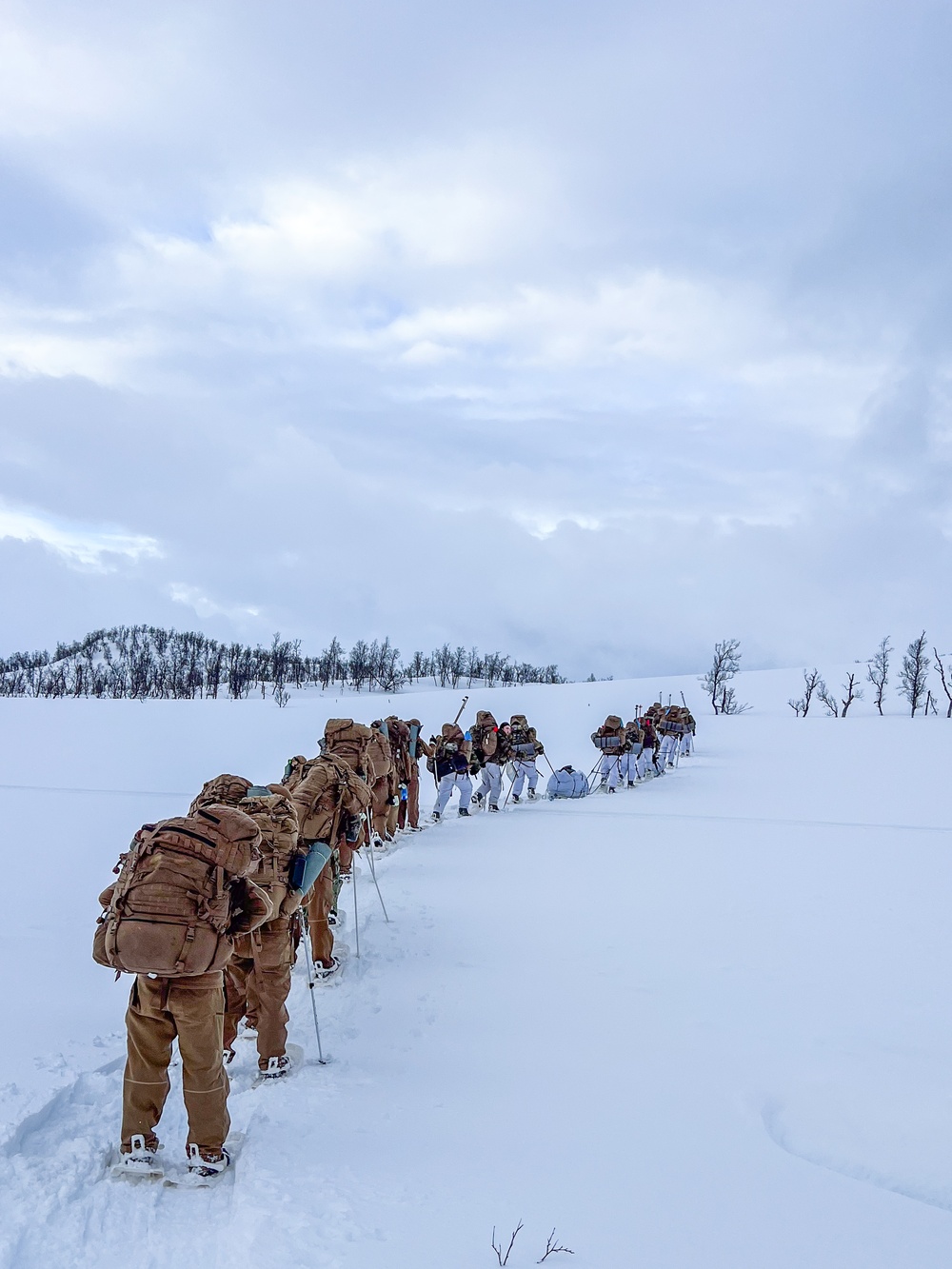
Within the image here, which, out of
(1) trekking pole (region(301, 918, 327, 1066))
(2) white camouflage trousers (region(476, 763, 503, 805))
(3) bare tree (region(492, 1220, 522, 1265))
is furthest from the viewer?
(2) white camouflage trousers (region(476, 763, 503, 805))

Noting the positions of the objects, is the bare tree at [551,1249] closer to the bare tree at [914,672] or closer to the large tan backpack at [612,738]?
the large tan backpack at [612,738]

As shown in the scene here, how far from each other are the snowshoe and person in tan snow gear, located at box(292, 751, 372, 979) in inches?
108

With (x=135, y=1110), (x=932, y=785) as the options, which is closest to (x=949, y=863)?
(x=932, y=785)

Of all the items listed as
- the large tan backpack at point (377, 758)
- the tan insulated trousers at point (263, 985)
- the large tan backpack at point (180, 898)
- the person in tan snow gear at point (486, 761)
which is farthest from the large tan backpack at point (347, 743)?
the person in tan snow gear at point (486, 761)

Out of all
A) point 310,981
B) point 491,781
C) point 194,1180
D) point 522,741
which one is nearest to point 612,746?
point 522,741

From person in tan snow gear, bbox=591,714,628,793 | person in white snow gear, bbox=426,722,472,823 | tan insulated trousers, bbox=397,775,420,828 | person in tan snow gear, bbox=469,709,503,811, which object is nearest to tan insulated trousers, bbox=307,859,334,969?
tan insulated trousers, bbox=397,775,420,828

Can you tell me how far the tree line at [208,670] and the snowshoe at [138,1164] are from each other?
68.0 m

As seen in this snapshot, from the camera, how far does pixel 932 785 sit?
19203mm

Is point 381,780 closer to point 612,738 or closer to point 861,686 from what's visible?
point 612,738

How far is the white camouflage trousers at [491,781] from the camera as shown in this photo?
1705cm

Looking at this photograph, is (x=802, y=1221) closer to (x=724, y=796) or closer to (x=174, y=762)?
(x=724, y=796)

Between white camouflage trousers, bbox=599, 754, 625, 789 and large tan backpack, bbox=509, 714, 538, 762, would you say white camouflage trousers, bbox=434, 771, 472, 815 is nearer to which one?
large tan backpack, bbox=509, 714, 538, 762

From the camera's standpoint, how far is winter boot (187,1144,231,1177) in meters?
3.96

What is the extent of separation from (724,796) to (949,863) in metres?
7.06
